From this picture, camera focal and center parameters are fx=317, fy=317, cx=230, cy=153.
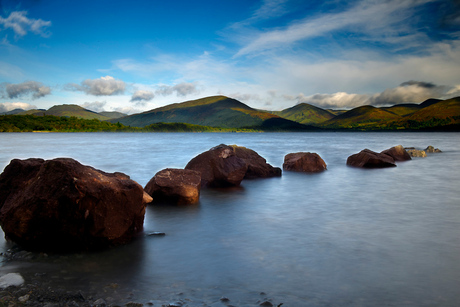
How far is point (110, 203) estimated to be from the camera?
24.0 ft

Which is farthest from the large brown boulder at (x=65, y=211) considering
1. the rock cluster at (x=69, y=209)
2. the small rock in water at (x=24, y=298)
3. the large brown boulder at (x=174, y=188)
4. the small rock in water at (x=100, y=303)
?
the large brown boulder at (x=174, y=188)

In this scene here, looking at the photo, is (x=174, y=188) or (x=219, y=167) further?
(x=219, y=167)

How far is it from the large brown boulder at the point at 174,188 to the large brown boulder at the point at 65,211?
4097 millimetres

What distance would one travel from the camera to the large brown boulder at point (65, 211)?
691cm

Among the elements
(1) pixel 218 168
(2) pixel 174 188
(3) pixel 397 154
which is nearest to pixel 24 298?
(2) pixel 174 188

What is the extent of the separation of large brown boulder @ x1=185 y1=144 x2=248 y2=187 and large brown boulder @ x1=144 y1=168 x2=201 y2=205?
9.93 feet

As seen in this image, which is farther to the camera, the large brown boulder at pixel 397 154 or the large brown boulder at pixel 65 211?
the large brown boulder at pixel 397 154

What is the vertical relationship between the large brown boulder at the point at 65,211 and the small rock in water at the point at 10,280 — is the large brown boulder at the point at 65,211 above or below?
above

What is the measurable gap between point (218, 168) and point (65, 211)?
8.94 meters

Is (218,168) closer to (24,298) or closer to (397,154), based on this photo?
(24,298)

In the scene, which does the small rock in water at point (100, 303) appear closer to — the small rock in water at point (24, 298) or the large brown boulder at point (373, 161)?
the small rock in water at point (24, 298)

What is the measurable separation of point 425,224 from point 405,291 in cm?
540

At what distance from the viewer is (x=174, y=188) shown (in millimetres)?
11648

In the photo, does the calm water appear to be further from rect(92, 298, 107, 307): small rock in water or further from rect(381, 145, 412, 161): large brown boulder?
rect(381, 145, 412, 161): large brown boulder
